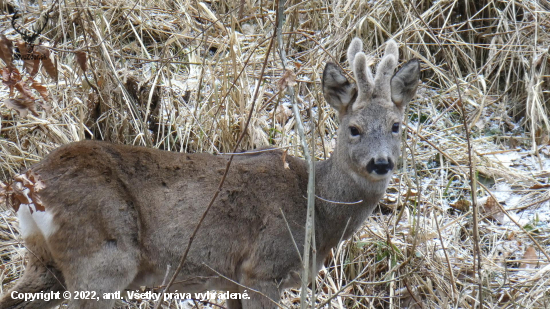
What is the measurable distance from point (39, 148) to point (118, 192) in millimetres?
2421

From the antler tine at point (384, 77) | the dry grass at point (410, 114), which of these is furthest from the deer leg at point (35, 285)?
the antler tine at point (384, 77)

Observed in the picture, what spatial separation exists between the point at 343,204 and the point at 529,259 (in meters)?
1.98

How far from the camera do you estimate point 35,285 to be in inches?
182

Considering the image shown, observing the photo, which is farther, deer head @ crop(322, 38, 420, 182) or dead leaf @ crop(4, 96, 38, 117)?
deer head @ crop(322, 38, 420, 182)

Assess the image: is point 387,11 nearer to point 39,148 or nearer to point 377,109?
point 377,109

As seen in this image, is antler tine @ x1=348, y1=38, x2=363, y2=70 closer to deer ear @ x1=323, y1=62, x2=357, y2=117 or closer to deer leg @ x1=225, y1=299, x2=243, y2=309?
deer ear @ x1=323, y1=62, x2=357, y2=117

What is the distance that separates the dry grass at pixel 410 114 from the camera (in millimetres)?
5762

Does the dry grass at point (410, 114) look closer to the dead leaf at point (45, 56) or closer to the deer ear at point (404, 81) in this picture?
the deer ear at point (404, 81)

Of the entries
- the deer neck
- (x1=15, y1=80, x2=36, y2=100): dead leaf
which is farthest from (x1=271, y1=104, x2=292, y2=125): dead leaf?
(x1=15, y1=80, x2=36, y2=100): dead leaf

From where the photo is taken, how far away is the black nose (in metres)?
4.55

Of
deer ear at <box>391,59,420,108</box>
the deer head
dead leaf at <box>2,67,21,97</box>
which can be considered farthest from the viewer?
deer ear at <box>391,59,420,108</box>

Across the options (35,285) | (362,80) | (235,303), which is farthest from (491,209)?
(35,285)


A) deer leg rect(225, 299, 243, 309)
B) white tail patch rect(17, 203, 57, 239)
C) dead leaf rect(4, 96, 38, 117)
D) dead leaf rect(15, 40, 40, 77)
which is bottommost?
deer leg rect(225, 299, 243, 309)

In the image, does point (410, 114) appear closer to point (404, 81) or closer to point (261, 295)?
point (404, 81)
